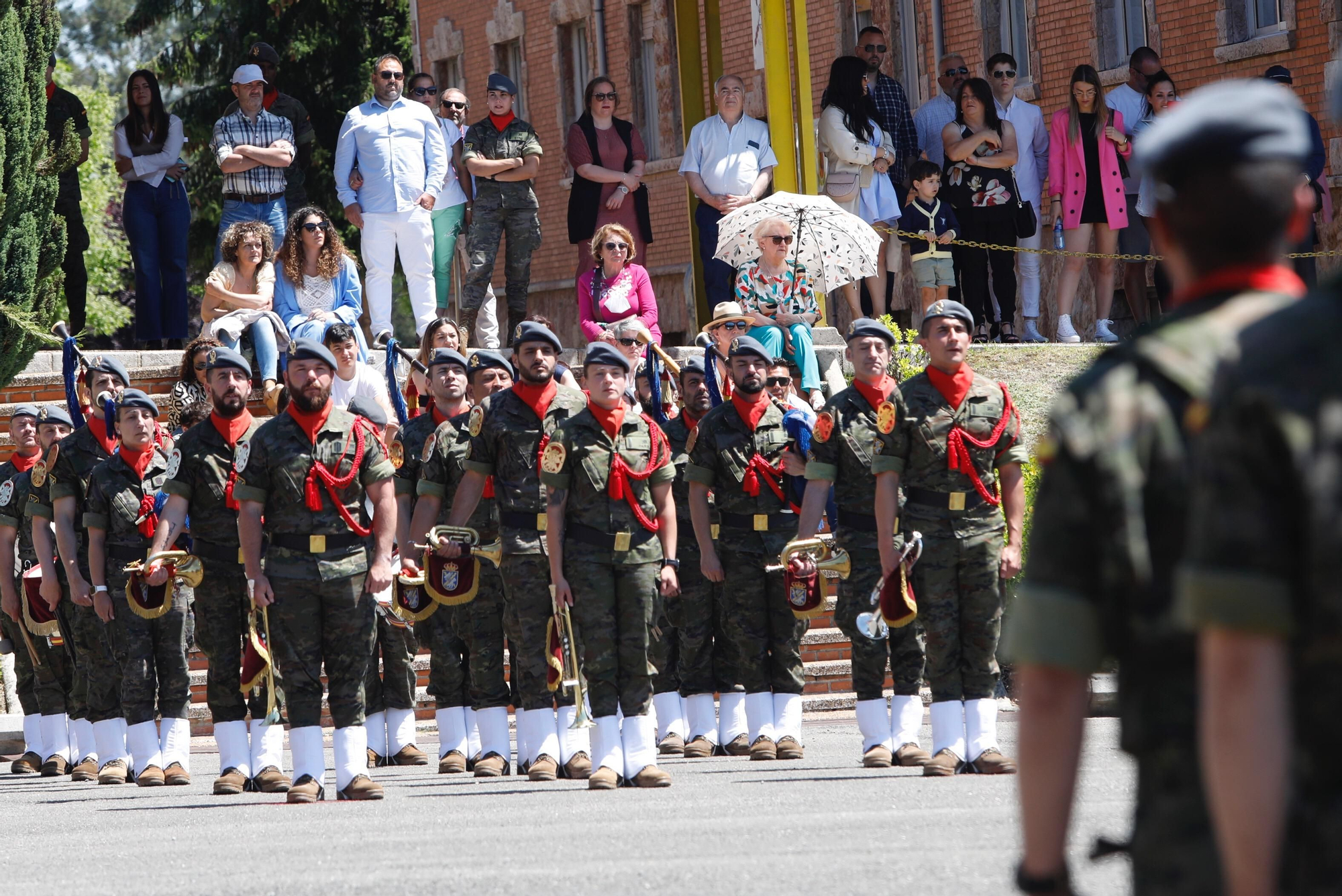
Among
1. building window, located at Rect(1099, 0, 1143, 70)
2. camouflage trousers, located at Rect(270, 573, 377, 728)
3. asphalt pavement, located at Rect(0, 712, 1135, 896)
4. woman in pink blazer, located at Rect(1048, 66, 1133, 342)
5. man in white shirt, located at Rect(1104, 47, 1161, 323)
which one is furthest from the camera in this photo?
building window, located at Rect(1099, 0, 1143, 70)

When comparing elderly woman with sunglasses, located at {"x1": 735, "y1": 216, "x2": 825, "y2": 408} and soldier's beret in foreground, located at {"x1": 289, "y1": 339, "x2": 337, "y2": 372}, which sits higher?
elderly woman with sunglasses, located at {"x1": 735, "y1": 216, "x2": 825, "y2": 408}

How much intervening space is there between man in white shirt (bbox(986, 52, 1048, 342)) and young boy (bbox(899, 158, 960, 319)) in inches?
39.8

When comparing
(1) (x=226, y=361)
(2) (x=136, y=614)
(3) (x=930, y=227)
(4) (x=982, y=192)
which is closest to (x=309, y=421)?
(1) (x=226, y=361)

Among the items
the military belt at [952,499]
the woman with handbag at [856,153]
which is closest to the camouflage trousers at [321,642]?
the military belt at [952,499]

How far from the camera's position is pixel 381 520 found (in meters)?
10.9

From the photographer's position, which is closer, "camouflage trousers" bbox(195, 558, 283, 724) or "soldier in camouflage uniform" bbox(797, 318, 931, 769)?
"soldier in camouflage uniform" bbox(797, 318, 931, 769)

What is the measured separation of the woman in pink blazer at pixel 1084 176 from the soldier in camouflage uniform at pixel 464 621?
8591 mm

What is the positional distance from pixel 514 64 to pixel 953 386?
2470 centimetres

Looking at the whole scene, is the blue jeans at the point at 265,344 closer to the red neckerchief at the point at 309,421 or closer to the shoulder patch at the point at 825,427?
the red neckerchief at the point at 309,421

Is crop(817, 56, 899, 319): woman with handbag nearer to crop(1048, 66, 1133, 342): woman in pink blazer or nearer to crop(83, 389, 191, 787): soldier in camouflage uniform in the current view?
crop(1048, 66, 1133, 342): woman in pink blazer

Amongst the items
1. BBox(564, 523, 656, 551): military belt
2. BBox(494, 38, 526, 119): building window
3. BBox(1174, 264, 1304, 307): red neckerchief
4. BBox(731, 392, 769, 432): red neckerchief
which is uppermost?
BBox(494, 38, 526, 119): building window

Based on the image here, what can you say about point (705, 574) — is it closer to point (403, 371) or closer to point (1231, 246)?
point (403, 371)

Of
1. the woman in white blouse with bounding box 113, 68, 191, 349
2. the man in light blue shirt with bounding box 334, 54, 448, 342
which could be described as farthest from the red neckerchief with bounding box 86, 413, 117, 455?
the woman in white blouse with bounding box 113, 68, 191, 349

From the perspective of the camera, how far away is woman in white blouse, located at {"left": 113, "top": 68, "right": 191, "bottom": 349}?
742 inches
